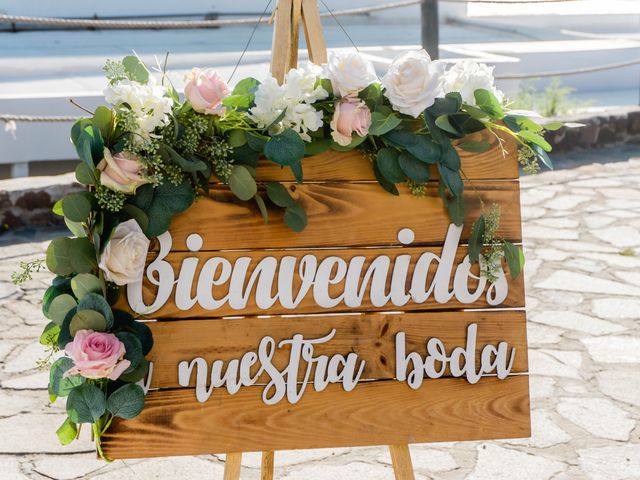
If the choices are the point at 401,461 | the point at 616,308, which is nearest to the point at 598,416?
the point at 616,308

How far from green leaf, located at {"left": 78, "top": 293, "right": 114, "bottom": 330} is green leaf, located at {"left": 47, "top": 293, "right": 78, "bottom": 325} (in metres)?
0.05

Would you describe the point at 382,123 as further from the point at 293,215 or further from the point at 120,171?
the point at 120,171

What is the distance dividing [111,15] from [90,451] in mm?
7991

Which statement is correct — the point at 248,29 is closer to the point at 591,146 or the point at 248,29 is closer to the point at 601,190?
the point at 591,146

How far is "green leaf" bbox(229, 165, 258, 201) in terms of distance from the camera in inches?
64.6

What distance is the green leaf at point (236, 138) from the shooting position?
5.41ft

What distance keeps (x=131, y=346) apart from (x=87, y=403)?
121 mm

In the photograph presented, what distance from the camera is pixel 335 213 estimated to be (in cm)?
172

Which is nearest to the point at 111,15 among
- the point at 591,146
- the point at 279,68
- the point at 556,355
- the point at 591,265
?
the point at 591,146

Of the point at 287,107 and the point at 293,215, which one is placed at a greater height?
the point at 287,107

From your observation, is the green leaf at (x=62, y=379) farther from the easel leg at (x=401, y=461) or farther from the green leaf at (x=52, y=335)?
the easel leg at (x=401, y=461)

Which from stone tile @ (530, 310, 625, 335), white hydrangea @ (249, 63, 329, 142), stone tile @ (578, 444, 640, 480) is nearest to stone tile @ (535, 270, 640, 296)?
stone tile @ (530, 310, 625, 335)

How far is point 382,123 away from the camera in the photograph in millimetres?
1683

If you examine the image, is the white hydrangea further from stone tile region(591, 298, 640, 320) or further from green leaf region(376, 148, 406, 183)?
stone tile region(591, 298, 640, 320)
